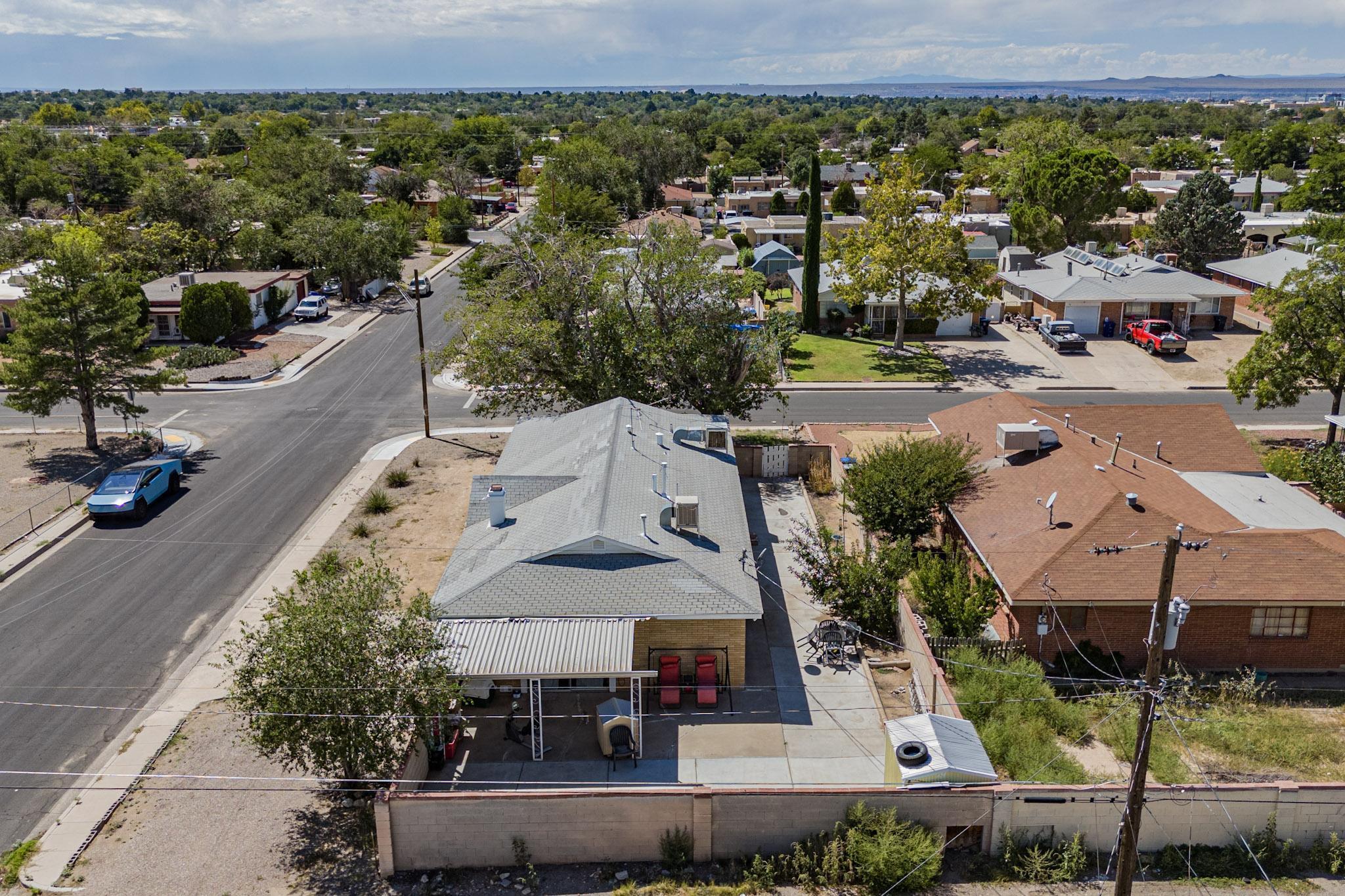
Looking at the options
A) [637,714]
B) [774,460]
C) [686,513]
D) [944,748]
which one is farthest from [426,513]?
[944,748]

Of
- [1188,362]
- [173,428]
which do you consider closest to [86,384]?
[173,428]

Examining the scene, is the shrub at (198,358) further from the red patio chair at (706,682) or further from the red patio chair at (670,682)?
the red patio chair at (706,682)

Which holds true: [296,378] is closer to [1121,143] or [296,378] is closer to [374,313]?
[374,313]

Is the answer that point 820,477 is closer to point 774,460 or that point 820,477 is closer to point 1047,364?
point 774,460

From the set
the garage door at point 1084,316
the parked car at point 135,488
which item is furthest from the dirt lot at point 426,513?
the garage door at point 1084,316

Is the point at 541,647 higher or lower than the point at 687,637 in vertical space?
higher

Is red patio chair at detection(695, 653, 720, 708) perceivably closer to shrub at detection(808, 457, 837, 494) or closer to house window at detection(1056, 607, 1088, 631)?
house window at detection(1056, 607, 1088, 631)
